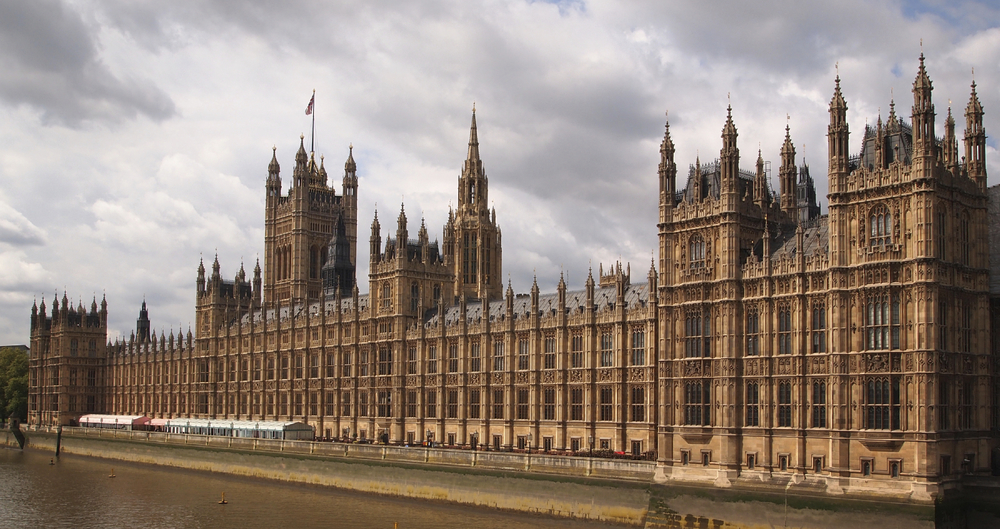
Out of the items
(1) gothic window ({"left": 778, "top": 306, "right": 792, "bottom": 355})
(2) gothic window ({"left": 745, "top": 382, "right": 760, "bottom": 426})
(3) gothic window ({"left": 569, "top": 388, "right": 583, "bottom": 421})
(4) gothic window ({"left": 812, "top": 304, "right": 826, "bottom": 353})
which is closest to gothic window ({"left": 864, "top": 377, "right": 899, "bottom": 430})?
(4) gothic window ({"left": 812, "top": 304, "right": 826, "bottom": 353})

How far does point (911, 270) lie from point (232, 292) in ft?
396

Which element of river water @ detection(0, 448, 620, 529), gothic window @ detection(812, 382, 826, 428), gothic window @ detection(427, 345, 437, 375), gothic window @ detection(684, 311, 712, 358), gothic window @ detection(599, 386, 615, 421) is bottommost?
river water @ detection(0, 448, 620, 529)

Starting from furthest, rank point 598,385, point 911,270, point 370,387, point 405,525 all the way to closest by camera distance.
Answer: point 370,387 → point 598,385 → point 405,525 → point 911,270

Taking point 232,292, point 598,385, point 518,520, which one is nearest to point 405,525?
point 518,520

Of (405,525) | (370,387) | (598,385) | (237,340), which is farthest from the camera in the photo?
(237,340)

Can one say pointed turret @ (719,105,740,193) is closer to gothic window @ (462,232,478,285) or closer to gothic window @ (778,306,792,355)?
gothic window @ (778,306,792,355)

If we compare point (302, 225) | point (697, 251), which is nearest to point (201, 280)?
point (302, 225)

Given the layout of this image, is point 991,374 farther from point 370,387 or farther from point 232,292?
Answer: point 232,292

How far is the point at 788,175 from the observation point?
82562 mm

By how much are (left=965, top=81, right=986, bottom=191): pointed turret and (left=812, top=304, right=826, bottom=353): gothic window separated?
492 inches

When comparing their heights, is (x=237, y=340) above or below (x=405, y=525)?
above

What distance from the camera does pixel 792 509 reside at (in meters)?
60.3

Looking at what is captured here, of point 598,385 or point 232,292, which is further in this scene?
point 232,292

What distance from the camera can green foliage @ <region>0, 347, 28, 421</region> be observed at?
7387 inches
